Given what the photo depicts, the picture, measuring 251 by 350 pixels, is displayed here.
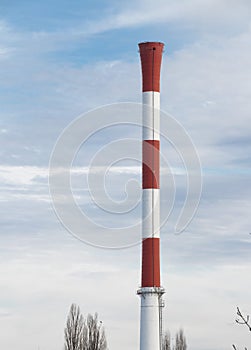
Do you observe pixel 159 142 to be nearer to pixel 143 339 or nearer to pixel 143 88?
pixel 143 88

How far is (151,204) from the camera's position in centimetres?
4081

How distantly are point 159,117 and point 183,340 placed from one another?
24334 mm

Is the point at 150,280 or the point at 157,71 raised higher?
the point at 157,71

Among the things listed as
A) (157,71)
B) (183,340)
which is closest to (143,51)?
(157,71)

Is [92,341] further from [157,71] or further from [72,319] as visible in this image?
[157,71]

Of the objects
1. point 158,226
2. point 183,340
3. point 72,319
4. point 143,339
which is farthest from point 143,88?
point 183,340

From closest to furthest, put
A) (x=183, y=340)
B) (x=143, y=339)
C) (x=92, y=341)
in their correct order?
(x=143, y=339) < (x=92, y=341) < (x=183, y=340)

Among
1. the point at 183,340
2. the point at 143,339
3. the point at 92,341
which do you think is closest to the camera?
the point at 143,339

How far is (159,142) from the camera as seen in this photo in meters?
41.8

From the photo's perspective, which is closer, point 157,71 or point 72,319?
point 157,71

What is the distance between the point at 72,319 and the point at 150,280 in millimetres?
10182

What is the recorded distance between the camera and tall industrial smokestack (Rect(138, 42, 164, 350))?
40.0 meters

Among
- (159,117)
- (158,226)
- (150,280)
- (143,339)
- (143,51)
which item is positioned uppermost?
(143,51)

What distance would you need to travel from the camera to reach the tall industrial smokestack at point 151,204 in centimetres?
4003
